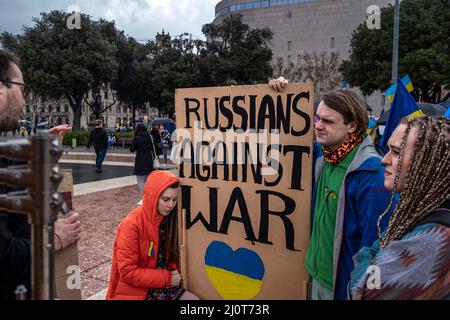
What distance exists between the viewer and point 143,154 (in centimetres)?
770

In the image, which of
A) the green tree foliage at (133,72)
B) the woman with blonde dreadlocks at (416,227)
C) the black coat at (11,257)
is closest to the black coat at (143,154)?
the black coat at (11,257)

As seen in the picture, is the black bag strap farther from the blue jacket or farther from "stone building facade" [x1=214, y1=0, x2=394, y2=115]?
"stone building facade" [x1=214, y1=0, x2=394, y2=115]

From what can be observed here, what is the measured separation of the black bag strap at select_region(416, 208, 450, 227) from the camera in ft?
3.74

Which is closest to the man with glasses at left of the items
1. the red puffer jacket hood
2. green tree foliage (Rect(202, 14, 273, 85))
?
the red puffer jacket hood

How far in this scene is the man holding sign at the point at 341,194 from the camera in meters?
1.72

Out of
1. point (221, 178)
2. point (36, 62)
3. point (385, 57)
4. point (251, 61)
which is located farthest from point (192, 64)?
point (221, 178)

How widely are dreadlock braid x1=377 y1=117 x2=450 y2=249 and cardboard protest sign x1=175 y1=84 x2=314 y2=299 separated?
696mm

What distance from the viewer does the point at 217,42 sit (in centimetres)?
2873

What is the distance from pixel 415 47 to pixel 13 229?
27.2 metres

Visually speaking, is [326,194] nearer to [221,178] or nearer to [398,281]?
[221,178]

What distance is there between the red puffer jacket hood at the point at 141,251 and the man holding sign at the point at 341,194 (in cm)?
86

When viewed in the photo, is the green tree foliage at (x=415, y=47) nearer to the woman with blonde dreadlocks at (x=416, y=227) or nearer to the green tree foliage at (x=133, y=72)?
the green tree foliage at (x=133, y=72)
